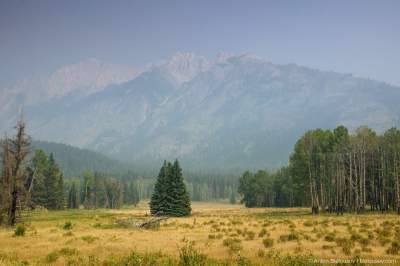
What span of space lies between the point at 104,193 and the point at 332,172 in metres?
102

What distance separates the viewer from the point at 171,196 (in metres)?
78.1

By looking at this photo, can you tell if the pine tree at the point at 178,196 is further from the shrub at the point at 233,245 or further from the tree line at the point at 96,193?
the tree line at the point at 96,193

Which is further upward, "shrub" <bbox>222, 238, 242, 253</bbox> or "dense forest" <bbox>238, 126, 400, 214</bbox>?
"dense forest" <bbox>238, 126, 400, 214</bbox>

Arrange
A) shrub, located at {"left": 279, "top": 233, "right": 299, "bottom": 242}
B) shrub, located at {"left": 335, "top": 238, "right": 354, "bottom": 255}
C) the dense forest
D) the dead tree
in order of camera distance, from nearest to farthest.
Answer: shrub, located at {"left": 335, "top": 238, "right": 354, "bottom": 255} < shrub, located at {"left": 279, "top": 233, "right": 299, "bottom": 242} < the dead tree < the dense forest

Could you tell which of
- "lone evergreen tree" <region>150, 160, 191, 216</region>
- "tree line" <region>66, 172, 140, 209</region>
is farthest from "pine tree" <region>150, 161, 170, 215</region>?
Answer: "tree line" <region>66, 172, 140, 209</region>

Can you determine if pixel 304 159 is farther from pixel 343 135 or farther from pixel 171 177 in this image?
pixel 171 177

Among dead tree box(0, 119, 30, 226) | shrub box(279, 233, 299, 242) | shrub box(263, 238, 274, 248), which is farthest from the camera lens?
dead tree box(0, 119, 30, 226)

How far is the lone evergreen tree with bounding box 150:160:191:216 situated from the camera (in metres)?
76.7

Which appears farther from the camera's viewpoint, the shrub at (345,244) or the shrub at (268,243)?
the shrub at (268,243)

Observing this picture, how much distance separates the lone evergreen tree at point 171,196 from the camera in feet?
252

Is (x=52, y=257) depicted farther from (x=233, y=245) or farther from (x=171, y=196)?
(x=171, y=196)

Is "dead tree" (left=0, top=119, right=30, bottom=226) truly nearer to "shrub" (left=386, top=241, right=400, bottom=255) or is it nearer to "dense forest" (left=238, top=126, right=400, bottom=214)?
"shrub" (left=386, top=241, right=400, bottom=255)

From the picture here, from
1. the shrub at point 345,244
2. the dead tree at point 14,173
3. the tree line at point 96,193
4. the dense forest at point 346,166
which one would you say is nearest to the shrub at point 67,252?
the shrub at point 345,244

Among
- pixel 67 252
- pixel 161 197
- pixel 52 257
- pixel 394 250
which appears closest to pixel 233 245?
pixel 394 250
